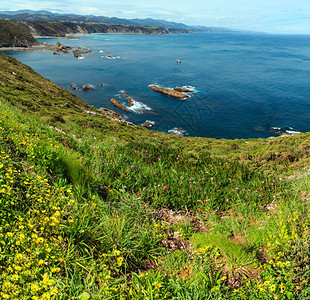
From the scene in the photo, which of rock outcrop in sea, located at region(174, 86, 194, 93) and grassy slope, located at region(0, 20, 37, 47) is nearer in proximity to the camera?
rock outcrop in sea, located at region(174, 86, 194, 93)

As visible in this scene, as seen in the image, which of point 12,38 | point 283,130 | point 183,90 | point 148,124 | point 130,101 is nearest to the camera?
point 283,130

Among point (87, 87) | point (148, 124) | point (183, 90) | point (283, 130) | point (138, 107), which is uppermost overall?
point (183, 90)

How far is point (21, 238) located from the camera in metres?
2.69

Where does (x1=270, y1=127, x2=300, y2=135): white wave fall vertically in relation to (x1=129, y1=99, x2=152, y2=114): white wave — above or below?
below

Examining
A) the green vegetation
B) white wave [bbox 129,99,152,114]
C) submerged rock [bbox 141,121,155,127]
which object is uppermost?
the green vegetation

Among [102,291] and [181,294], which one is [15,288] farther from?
[181,294]

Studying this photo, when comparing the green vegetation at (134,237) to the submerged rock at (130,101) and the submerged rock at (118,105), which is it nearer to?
the submerged rock at (118,105)

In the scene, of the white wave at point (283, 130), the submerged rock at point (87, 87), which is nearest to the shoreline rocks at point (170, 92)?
the submerged rock at point (87, 87)

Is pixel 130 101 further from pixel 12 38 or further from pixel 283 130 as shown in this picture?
pixel 12 38

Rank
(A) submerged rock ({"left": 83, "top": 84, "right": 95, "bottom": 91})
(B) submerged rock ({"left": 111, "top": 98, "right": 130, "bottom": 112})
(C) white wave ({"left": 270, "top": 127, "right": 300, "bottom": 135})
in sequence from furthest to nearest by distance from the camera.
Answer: (A) submerged rock ({"left": 83, "top": 84, "right": 95, "bottom": 91}) < (B) submerged rock ({"left": 111, "top": 98, "right": 130, "bottom": 112}) < (C) white wave ({"left": 270, "top": 127, "right": 300, "bottom": 135})

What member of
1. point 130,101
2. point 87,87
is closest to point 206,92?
point 130,101

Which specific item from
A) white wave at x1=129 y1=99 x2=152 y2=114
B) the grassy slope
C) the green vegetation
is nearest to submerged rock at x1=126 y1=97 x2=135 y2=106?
white wave at x1=129 y1=99 x2=152 y2=114

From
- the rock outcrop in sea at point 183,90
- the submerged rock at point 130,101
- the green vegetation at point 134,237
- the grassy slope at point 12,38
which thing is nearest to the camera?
the green vegetation at point 134,237

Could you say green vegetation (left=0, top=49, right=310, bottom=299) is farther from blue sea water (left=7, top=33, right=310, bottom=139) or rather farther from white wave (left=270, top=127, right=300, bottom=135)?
white wave (left=270, top=127, right=300, bottom=135)
